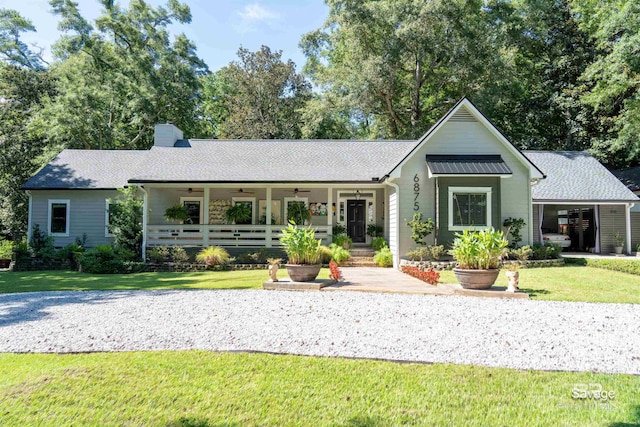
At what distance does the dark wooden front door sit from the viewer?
18.8 metres

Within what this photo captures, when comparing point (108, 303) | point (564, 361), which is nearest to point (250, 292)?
point (108, 303)

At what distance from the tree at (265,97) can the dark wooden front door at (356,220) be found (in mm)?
17342

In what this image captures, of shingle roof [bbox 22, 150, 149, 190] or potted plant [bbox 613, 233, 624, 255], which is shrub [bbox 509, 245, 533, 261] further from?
shingle roof [bbox 22, 150, 149, 190]

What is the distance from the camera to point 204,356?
4.95 meters

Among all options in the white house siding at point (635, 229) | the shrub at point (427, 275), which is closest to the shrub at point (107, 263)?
the shrub at point (427, 275)

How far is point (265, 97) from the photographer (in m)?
34.9

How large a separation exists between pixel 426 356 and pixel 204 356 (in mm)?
2660

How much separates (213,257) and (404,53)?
21.0 meters

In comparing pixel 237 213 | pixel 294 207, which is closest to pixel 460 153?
pixel 294 207

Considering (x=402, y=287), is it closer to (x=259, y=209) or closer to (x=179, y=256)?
(x=179, y=256)

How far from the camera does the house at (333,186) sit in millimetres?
15273

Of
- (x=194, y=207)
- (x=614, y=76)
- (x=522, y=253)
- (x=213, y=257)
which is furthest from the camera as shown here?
(x=614, y=76)

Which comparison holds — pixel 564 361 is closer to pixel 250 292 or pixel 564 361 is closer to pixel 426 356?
pixel 426 356

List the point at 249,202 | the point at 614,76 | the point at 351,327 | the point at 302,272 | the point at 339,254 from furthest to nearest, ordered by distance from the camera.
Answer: the point at 614,76, the point at 249,202, the point at 339,254, the point at 302,272, the point at 351,327
